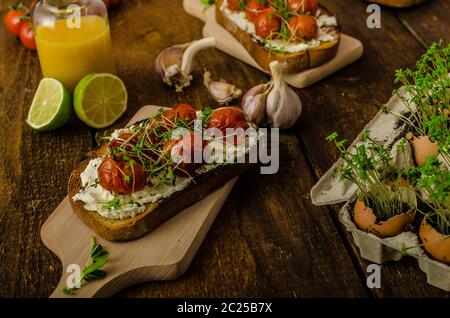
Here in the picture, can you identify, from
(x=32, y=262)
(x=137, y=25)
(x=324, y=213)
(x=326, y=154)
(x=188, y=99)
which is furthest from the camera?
(x=137, y=25)

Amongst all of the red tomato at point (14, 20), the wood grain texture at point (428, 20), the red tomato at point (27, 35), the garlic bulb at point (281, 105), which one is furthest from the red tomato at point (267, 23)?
the red tomato at point (14, 20)

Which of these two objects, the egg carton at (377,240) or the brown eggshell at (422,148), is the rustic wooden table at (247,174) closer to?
the egg carton at (377,240)

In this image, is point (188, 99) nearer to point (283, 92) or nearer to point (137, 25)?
point (283, 92)

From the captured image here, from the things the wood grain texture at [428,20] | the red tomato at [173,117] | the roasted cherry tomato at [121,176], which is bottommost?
the wood grain texture at [428,20]

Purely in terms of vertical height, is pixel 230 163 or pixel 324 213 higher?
pixel 230 163
